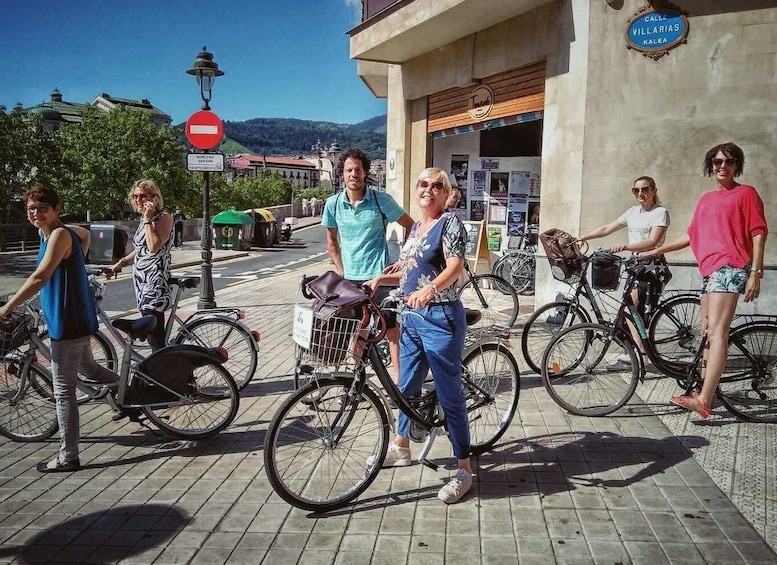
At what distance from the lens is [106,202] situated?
44.9 metres

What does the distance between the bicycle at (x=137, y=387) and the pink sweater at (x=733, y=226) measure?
11.7ft

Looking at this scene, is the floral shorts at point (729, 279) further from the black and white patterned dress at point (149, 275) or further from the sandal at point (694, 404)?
the black and white patterned dress at point (149, 275)

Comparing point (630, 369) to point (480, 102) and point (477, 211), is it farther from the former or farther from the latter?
point (477, 211)

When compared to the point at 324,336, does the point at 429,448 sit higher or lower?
lower

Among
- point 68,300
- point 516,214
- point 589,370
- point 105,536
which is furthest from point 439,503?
point 516,214

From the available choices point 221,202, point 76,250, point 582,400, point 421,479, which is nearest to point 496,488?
point 421,479

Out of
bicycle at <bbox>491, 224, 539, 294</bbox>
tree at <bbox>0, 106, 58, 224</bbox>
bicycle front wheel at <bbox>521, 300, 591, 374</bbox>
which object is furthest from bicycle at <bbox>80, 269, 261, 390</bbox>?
tree at <bbox>0, 106, 58, 224</bbox>

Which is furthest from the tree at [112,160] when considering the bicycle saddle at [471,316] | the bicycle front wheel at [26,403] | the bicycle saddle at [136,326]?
the bicycle saddle at [471,316]

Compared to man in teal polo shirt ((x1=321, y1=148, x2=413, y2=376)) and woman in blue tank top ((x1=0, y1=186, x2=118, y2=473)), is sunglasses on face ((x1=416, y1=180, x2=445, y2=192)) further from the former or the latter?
woman in blue tank top ((x1=0, y1=186, x2=118, y2=473))

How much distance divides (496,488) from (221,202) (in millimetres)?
62084

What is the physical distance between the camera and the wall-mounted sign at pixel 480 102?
36.7ft

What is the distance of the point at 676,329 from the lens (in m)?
5.47

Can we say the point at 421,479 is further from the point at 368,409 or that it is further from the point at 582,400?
the point at 582,400

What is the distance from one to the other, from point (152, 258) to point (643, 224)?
437 centimetres
